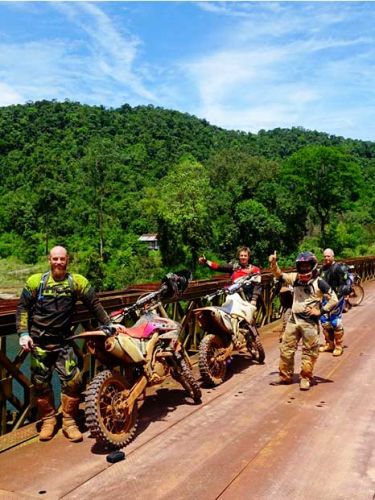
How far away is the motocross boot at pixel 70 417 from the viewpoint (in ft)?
13.5

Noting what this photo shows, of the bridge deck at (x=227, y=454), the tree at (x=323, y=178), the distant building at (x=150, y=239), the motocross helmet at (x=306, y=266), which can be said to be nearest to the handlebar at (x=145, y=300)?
the bridge deck at (x=227, y=454)

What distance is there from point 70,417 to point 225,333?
2.47 m

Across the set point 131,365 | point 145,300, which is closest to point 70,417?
point 131,365

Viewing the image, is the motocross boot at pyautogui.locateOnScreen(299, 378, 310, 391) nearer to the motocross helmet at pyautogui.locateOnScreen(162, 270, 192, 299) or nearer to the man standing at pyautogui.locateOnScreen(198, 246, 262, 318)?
the man standing at pyautogui.locateOnScreen(198, 246, 262, 318)

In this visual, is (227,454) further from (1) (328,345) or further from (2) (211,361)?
(1) (328,345)

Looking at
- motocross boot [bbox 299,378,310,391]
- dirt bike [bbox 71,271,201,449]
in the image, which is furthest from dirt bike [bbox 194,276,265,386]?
motocross boot [bbox 299,378,310,391]

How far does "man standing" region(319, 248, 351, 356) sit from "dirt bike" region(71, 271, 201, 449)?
11.3 feet

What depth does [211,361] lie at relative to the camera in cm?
582

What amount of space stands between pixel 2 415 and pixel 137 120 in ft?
365

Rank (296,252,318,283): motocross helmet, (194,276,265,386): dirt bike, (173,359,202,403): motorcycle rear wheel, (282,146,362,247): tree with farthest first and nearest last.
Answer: (282,146,362,247): tree → (296,252,318,283): motocross helmet → (194,276,265,386): dirt bike → (173,359,202,403): motorcycle rear wheel

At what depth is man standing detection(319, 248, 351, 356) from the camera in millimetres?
7762

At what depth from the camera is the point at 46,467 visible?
3.62 m

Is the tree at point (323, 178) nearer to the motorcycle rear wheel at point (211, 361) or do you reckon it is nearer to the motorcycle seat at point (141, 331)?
the motorcycle rear wheel at point (211, 361)

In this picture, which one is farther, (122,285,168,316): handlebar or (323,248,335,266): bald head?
(323,248,335,266): bald head
